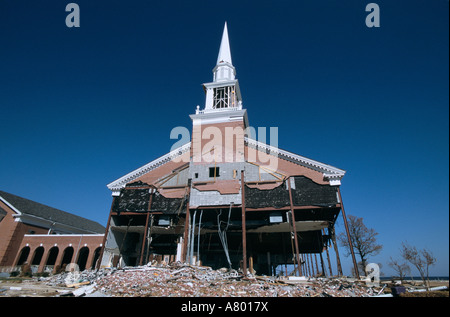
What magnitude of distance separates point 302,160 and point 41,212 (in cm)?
3544

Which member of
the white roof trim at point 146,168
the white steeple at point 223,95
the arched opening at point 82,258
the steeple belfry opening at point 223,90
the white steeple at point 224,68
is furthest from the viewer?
the arched opening at point 82,258

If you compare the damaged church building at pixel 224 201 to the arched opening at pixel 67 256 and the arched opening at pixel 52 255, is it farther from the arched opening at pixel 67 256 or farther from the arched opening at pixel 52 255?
the arched opening at pixel 52 255

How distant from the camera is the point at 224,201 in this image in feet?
63.8

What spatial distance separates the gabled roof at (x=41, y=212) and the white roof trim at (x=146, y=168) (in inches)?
642

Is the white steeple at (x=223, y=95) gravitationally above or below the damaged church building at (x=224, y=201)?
above

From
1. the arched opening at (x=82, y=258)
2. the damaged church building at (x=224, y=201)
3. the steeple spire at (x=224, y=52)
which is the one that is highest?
Result: the steeple spire at (x=224, y=52)

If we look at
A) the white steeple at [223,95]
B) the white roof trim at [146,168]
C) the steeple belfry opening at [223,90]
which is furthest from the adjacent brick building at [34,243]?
the steeple belfry opening at [223,90]

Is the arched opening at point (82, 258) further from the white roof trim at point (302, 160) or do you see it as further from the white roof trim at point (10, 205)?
the white roof trim at point (302, 160)

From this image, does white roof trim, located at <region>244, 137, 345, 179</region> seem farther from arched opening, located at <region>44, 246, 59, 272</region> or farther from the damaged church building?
arched opening, located at <region>44, 246, 59, 272</region>

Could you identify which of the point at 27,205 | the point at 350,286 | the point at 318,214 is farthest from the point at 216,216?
the point at 27,205

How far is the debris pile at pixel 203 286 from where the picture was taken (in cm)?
1063

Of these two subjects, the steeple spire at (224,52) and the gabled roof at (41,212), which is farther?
the gabled roof at (41,212)

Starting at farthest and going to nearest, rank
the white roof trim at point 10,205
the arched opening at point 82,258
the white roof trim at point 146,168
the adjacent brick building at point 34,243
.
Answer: the arched opening at point 82,258 → the white roof trim at point 10,205 → the adjacent brick building at point 34,243 → the white roof trim at point 146,168
